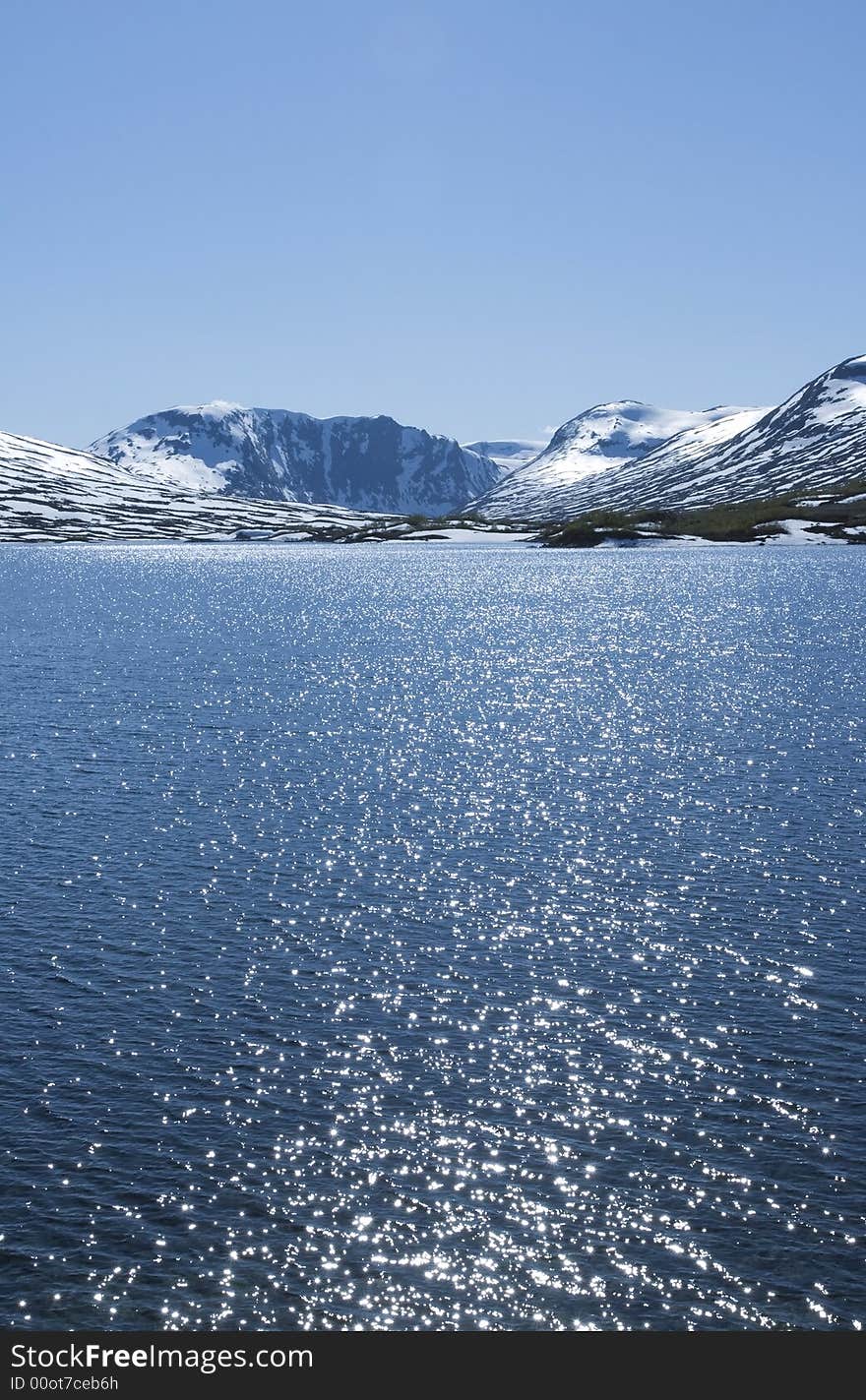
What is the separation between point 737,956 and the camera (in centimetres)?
3925

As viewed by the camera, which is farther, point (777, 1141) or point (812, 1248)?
point (777, 1141)

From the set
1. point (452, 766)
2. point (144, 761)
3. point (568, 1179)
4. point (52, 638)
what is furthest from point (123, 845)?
point (52, 638)

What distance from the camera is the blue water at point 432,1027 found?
936 inches

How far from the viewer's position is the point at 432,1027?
34406 mm

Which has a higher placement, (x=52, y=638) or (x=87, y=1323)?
(x=87, y=1323)

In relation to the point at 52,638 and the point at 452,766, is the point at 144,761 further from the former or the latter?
the point at 52,638

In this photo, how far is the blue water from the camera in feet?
78.0

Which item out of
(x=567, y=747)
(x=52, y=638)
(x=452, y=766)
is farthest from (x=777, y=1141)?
(x=52, y=638)

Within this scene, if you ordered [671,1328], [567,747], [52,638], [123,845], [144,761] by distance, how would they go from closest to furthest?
[671,1328]
[123,845]
[144,761]
[567,747]
[52,638]

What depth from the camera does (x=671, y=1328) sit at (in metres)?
21.9

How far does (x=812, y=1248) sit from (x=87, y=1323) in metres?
14.7

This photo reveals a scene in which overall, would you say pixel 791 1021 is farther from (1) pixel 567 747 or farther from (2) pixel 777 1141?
(1) pixel 567 747

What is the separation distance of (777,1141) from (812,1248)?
13.1ft

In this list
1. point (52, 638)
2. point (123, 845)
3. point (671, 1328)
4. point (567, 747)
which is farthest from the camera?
point (52, 638)
